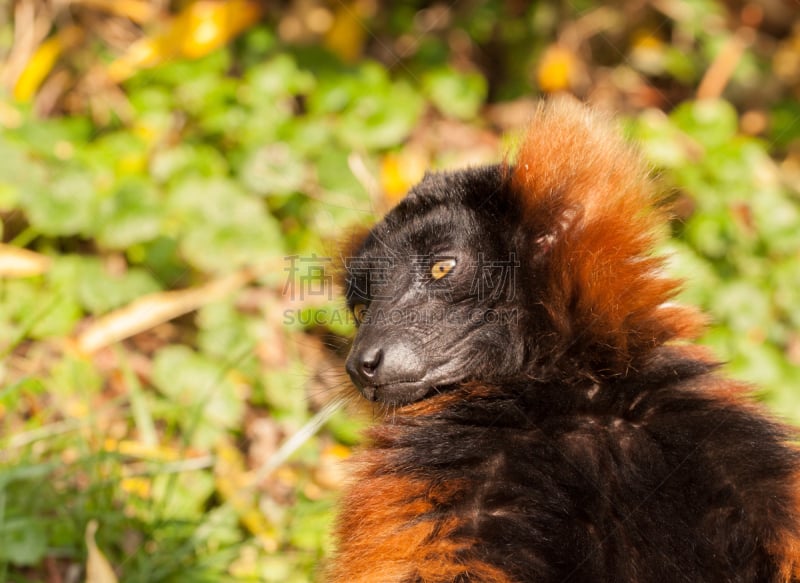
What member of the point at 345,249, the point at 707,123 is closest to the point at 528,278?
the point at 345,249

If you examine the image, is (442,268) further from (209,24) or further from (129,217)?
(209,24)

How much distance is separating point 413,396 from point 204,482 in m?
1.99

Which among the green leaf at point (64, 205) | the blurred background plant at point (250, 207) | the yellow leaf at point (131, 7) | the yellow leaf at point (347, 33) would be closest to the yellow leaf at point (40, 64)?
the blurred background plant at point (250, 207)

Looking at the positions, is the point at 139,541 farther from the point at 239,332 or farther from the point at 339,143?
the point at 339,143

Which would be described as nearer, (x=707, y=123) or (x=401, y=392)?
(x=401, y=392)

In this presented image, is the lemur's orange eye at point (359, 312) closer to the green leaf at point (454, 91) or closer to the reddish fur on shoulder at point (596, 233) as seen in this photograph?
the reddish fur on shoulder at point (596, 233)

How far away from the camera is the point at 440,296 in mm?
3242

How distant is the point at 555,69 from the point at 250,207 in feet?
10.4

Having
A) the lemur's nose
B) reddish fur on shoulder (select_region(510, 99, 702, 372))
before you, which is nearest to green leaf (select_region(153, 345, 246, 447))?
the lemur's nose

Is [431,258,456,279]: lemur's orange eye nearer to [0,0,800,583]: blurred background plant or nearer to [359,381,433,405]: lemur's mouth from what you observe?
[359,381,433,405]: lemur's mouth

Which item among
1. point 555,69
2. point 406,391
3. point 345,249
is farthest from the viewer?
point 555,69

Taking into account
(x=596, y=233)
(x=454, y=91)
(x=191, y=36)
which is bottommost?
(x=454, y=91)

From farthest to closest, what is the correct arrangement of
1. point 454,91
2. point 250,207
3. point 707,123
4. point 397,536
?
point 454,91
point 707,123
point 250,207
point 397,536

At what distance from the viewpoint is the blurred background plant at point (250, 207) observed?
173 inches
